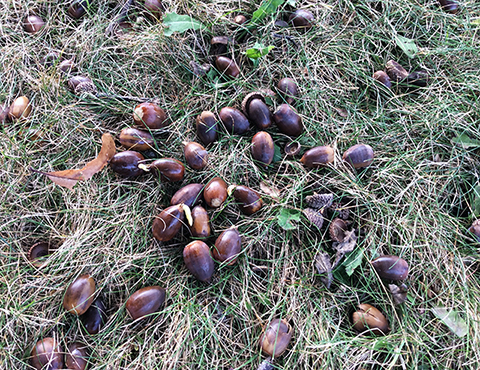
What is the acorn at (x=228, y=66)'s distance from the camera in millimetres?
2492

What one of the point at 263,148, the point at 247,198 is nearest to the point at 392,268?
the point at 247,198

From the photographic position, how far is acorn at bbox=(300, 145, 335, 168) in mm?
2205

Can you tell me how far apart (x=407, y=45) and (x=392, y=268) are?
66.5 inches

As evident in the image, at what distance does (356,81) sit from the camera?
256 centimetres

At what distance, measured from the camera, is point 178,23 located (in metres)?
2.54

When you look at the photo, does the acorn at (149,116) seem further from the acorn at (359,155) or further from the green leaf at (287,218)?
the acorn at (359,155)

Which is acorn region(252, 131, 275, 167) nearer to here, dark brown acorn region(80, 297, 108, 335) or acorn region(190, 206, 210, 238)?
acorn region(190, 206, 210, 238)

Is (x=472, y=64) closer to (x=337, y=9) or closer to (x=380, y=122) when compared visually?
(x=380, y=122)

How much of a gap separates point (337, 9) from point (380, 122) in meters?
0.99

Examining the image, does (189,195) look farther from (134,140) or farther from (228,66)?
(228,66)

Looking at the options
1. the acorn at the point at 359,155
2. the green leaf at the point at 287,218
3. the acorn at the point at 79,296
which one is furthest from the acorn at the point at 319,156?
the acorn at the point at 79,296

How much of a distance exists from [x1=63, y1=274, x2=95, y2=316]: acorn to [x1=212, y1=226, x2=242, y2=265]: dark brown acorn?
0.71 meters

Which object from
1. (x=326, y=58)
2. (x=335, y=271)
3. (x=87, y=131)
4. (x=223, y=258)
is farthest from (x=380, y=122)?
(x=87, y=131)

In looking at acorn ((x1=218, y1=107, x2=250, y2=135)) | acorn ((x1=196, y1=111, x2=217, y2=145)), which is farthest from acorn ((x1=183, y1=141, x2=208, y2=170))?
acorn ((x1=218, y1=107, x2=250, y2=135))
